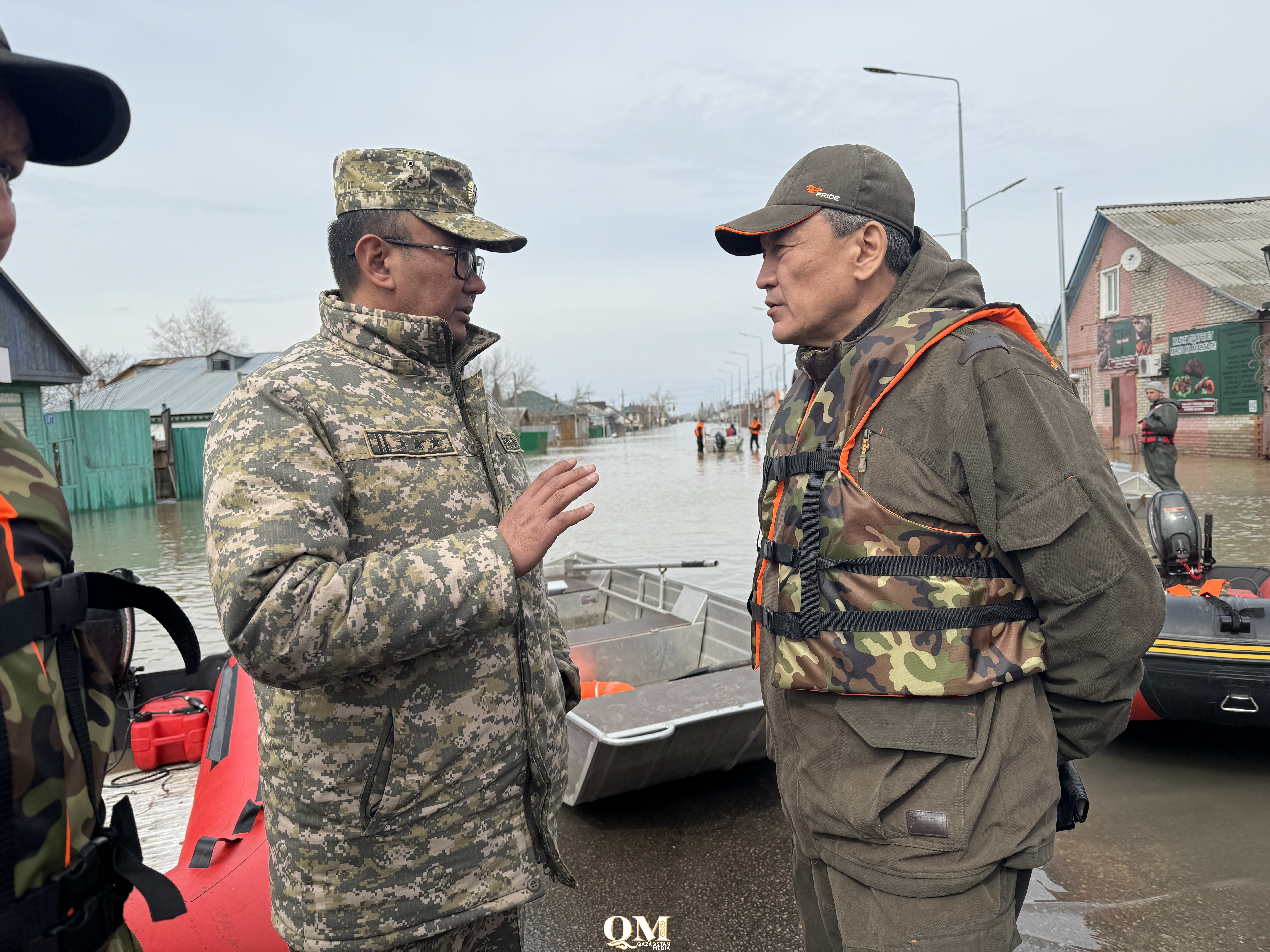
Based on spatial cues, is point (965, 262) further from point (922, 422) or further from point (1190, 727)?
point (1190, 727)

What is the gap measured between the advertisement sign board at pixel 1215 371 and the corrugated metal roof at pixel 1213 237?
107 cm

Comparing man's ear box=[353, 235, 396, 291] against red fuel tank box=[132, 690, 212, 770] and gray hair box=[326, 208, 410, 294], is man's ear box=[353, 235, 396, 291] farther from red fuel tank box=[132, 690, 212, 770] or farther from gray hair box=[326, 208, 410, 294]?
red fuel tank box=[132, 690, 212, 770]

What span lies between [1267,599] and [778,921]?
3163 millimetres

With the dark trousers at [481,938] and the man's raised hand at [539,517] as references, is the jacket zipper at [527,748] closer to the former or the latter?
the dark trousers at [481,938]

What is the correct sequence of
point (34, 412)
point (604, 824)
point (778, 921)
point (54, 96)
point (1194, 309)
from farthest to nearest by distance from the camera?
point (1194, 309), point (34, 412), point (604, 824), point (778, 921), point (54, 96)

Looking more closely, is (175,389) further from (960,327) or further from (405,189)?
(960,327)

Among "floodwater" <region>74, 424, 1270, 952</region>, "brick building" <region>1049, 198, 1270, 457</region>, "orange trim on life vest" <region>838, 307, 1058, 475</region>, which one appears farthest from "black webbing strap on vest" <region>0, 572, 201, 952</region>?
"brick building" <region>1049, 198, 1270, 457</region>

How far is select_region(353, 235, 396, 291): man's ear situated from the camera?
6.63ft

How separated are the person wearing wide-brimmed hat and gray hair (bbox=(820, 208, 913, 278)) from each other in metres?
0.77

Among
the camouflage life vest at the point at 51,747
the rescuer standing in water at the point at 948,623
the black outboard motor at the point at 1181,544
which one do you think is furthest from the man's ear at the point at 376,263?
the black outboard motor at the point at 1181,544

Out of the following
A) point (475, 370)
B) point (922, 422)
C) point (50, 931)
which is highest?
point (475, 370)

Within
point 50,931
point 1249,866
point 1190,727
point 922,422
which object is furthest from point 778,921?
point 1190,727

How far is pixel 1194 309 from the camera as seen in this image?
77.2 ft

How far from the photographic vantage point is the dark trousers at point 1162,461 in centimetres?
1343
